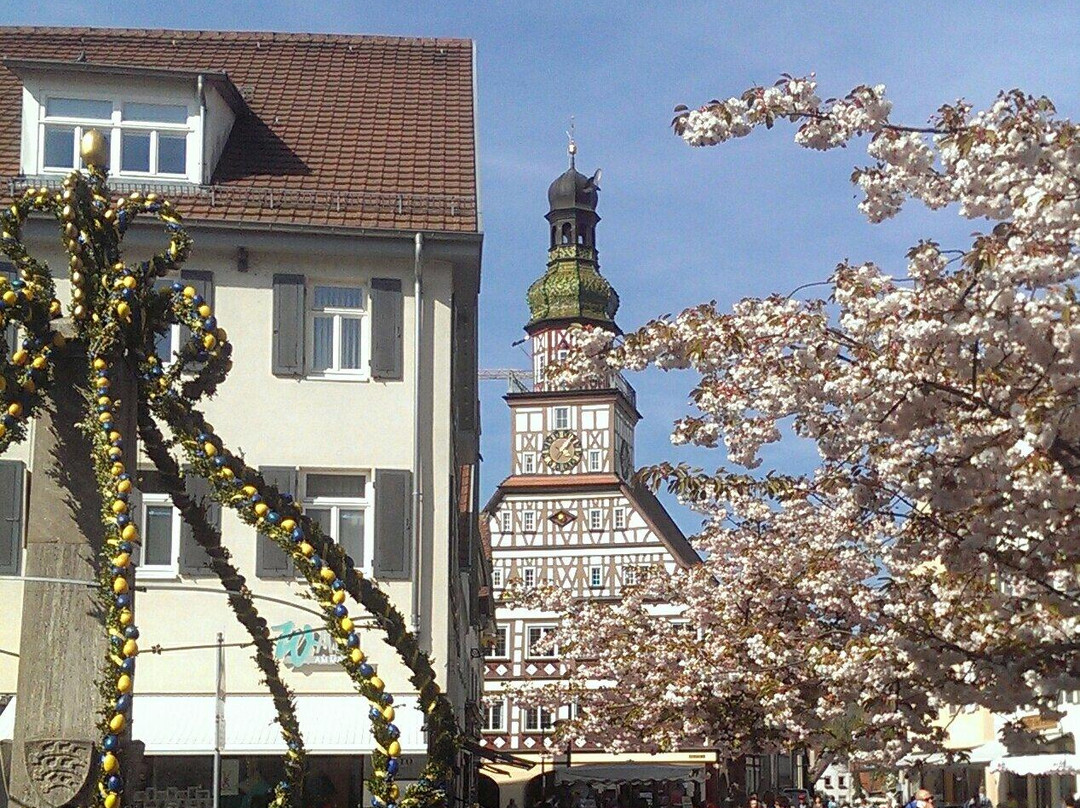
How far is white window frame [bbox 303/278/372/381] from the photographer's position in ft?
72.4

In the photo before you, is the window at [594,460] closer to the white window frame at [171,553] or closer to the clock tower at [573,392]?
the clock tower at [573,392]

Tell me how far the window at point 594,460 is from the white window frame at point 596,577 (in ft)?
→ 18.4

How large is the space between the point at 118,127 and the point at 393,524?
6.12 m

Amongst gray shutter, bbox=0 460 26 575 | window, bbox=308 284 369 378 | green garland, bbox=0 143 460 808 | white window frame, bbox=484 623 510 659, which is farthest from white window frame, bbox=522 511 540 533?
green garland, bbox=0 143 460 808

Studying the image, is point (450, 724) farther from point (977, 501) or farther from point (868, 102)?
point (868, 102)

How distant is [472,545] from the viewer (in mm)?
33438

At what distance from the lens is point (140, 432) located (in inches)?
427

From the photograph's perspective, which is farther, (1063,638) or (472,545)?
(472,545)

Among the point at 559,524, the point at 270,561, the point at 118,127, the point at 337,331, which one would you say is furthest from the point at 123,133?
the point at 559,524

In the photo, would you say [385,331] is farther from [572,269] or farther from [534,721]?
[572,269]

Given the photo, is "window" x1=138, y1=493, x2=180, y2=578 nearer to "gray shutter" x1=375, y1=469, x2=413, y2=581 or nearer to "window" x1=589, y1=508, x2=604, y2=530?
"gray shutter" x1=375, y1=469, x2=413, y2=581

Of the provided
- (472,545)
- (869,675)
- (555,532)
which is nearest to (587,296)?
(555,532)

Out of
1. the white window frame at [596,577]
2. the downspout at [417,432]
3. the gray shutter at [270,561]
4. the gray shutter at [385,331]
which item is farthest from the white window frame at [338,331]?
the white window frame at [596,577]

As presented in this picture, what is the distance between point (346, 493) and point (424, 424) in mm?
1278
